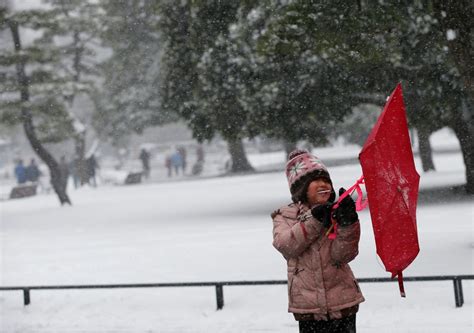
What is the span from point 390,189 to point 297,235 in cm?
51

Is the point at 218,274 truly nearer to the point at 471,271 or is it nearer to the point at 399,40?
the point at 471,271

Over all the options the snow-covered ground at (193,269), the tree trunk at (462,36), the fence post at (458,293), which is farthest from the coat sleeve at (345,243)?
the tree trunk at (462,36)

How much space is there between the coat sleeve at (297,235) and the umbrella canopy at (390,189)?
0.31 metres

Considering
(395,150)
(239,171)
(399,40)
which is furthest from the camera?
(239,171)

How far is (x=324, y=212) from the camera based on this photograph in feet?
11.7

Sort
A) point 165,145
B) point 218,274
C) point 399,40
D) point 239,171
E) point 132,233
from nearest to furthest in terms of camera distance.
Answer: point 218,274 < point 399,40 < point 132,233 < point 239,171 < point 165,145

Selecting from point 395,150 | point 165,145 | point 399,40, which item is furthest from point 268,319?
point 165,145

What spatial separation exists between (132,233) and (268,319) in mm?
8623

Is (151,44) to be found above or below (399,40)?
above

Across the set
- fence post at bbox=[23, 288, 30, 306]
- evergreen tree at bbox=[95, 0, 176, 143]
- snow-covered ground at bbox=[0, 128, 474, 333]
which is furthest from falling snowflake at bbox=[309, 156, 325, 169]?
evergreen tree at bbox=[95, 0, 176, 143]

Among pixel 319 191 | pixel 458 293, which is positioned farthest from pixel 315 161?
pixel 458 293

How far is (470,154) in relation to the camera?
16.1 meters

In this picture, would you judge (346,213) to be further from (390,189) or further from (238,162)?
(238,162)

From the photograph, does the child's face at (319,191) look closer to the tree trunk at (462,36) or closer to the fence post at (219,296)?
the fence post at (219,296)
